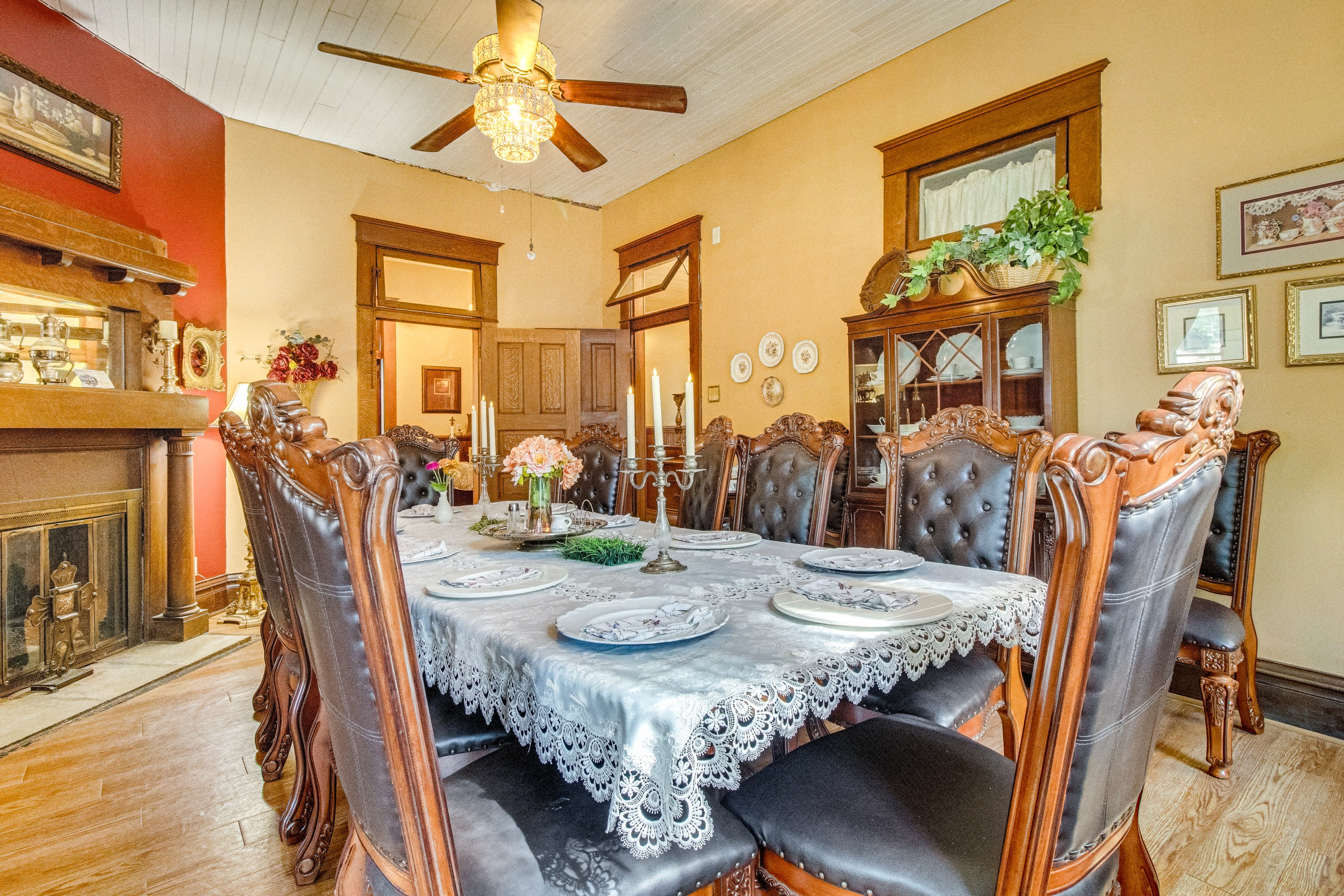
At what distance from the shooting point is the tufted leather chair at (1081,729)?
65 centimetres

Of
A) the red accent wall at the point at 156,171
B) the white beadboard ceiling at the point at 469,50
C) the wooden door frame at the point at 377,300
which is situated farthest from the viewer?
the wooden door frame at the point at 377,300

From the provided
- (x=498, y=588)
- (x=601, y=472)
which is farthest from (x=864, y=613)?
(x=601, y=472)

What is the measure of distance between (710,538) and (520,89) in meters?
1.76

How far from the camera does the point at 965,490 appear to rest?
1832mm

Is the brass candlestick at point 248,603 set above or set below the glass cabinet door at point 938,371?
below

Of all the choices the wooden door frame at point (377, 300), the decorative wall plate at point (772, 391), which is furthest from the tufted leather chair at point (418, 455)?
the decorative wall plate at point (772, 391)

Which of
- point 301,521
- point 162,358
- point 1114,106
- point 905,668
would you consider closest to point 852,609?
point 905,668

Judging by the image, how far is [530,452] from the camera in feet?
5.96

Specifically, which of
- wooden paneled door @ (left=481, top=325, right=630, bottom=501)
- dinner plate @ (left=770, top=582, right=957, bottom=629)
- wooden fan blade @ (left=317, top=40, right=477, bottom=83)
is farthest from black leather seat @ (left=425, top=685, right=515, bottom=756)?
wooden paneled door @ (left=481, top=325, right=630, bottom=501)

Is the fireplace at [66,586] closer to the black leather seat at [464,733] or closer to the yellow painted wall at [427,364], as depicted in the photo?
the black leather seat at [464,733]

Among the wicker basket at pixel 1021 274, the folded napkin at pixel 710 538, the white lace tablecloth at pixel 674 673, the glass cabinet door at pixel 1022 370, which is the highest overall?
the wicker basket at pixel 1021 274

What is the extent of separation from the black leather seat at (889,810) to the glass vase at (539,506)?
1.02m

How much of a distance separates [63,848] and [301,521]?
1.71m

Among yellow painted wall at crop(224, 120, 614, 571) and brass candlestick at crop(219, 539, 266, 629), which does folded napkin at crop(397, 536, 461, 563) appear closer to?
Answer: yellow painted wall at crop(224, 120, 614, 571)
